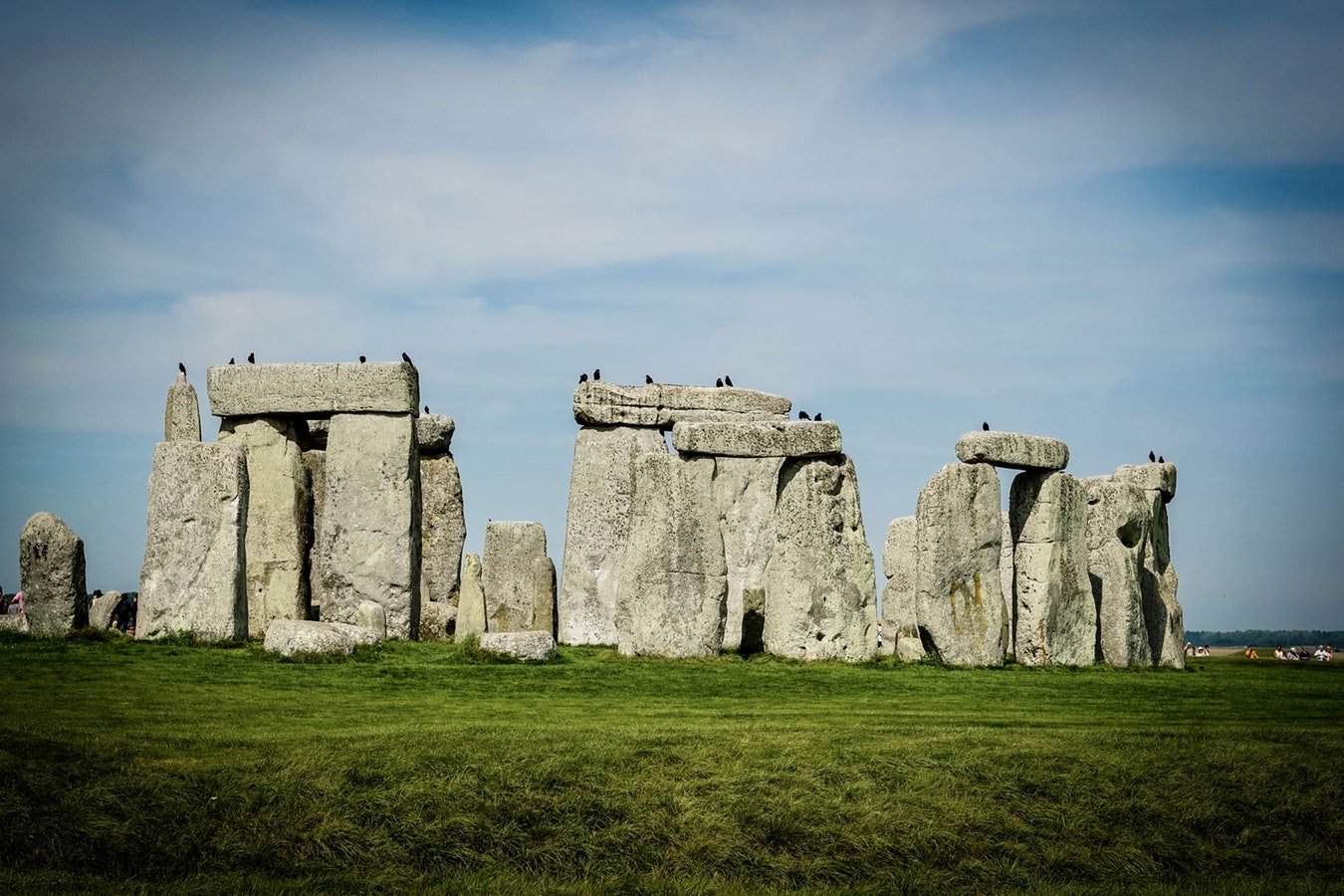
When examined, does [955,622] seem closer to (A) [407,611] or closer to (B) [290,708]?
(A) [407,611]

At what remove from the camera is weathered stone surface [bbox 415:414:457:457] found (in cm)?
2331

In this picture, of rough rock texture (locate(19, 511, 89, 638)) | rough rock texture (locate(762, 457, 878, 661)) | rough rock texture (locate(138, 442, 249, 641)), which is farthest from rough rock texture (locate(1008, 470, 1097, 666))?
rough rock texture (locate(19, 511, 89, 638))

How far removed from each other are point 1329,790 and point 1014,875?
3058 mm

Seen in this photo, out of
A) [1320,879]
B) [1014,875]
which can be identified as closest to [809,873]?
[1014,875]

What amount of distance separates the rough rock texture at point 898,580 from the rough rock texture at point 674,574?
4591 millimetres

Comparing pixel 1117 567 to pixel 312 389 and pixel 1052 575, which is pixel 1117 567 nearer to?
pixel 1052 575

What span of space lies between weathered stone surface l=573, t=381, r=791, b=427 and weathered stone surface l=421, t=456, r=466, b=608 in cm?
224

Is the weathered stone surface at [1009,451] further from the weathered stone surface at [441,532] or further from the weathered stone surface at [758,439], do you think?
the weathered stone surface at [441,532]

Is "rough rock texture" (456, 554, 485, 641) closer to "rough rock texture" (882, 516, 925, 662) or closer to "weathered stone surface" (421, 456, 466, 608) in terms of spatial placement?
"weathered stone surface" (421, 456, 466, 608)

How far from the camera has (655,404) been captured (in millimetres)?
23938

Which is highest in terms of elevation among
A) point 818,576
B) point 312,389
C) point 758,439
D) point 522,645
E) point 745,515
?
point 312,389

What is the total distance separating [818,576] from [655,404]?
20.0 feet

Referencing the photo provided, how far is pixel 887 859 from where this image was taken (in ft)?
32.6

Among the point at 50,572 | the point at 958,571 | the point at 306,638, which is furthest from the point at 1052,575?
the point at 50,572
